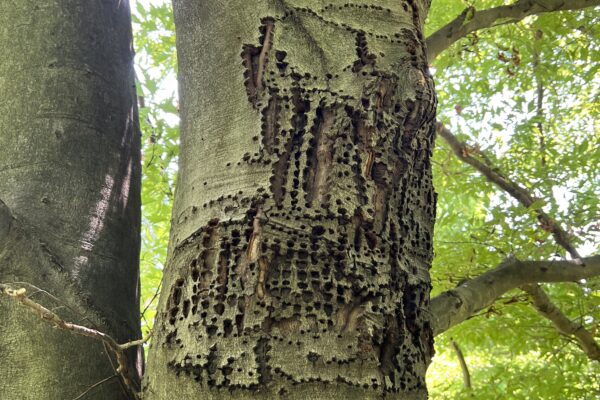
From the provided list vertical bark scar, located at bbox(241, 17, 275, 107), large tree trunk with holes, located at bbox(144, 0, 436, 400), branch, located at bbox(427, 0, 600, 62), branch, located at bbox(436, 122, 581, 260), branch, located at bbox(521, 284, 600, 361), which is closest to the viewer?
large tree trunk with holes, located at bbox(144, 0, 436, 400)

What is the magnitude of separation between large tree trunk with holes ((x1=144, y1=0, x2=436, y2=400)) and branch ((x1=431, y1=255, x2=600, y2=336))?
17.8 inches

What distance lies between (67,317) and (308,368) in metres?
0.67

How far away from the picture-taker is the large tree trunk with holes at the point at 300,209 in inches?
39.2

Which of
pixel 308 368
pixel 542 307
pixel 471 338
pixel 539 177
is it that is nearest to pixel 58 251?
pixel 308 368

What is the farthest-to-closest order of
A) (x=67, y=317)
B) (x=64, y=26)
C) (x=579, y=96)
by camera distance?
1. (x=579, y=96)
2. (x=64, y=26)
3. (x=67, y=317)

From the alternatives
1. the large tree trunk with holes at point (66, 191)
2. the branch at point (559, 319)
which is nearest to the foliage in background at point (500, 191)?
the branch at point (559, 319)

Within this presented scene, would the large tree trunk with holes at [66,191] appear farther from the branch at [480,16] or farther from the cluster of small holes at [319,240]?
the branch at [480,16]

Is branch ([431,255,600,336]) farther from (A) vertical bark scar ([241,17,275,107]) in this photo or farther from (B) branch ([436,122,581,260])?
(B) branch ([436,122,581,260])

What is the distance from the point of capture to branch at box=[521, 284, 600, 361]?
3.12 metres

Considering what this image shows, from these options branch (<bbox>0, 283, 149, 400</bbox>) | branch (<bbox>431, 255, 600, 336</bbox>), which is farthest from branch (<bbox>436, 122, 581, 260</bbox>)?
branch (<bbox>0, 283, 149, 400</bbox>)

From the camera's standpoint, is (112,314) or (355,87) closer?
(355,87)

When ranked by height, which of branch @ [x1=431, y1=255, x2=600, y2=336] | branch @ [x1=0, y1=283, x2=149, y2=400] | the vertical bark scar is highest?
the vertical bark scar

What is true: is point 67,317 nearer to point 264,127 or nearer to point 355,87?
point 264,127

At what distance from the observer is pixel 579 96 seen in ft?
21.7
